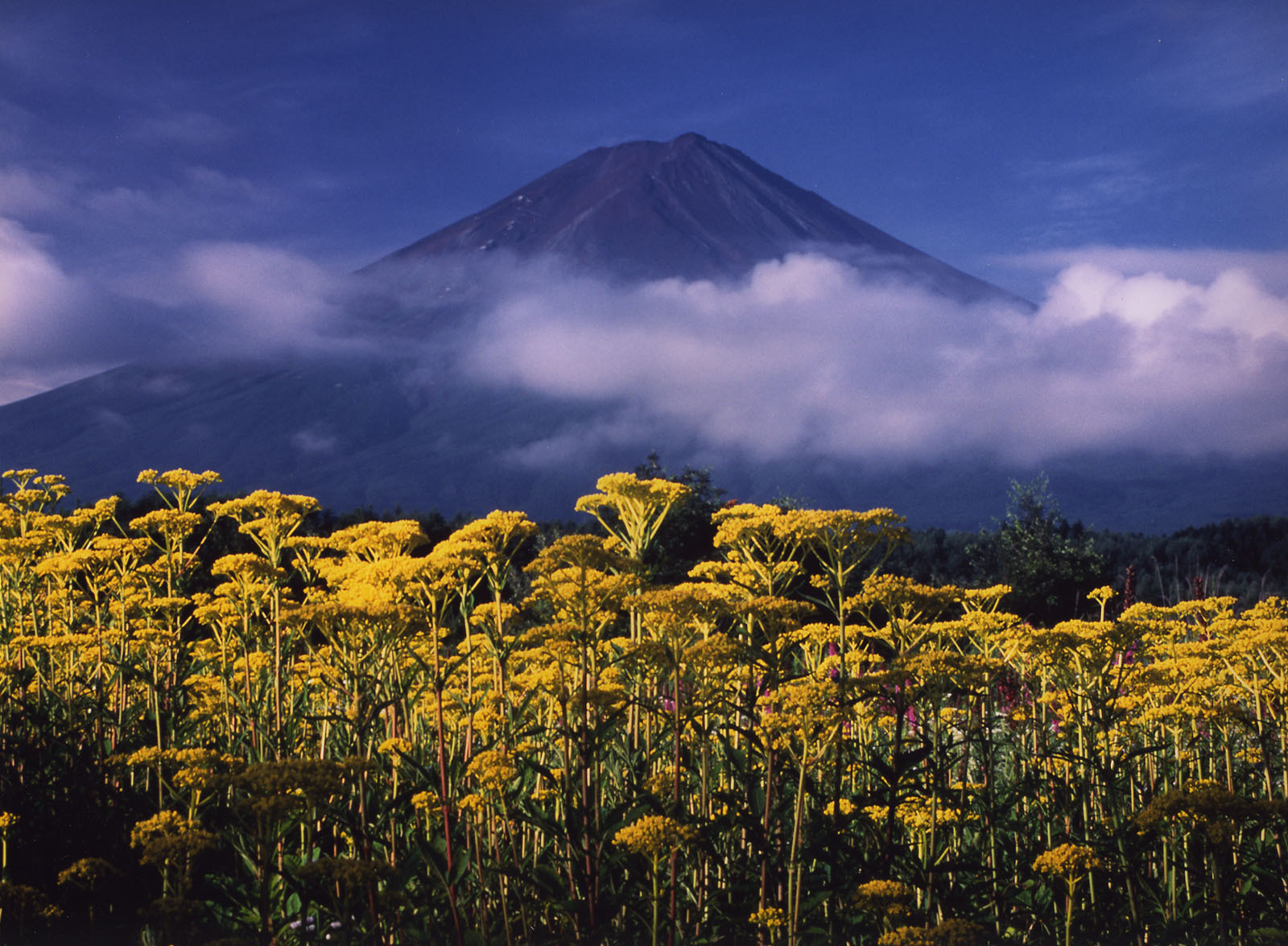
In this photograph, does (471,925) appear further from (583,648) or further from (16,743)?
(16,743)

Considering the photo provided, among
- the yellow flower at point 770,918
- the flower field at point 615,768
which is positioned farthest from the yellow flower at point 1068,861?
the yellow flower at point 770,918

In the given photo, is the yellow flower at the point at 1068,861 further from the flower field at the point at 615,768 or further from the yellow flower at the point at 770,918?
the yellow flower at the point at 770,918

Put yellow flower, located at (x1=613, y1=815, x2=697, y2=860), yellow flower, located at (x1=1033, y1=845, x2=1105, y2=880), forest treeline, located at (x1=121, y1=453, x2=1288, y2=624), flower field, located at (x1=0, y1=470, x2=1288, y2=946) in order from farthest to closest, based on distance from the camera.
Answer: forest treeline, located at (x1=121, y1=453, x2=1288, y2=624), flower field, located at (x1=0, y1=470, x2=1288, y2=946), yellow flower, located at (x1=1033, y1=845, x2=1105, y2=880), yellow flower, located at (x1=613, y1=815, x2=697, y2=860)

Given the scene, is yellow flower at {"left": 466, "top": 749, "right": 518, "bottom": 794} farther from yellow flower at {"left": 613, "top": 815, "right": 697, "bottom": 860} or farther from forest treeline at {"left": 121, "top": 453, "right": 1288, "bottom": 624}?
forest treeline at {"left": 121, "top": 453, "right": 1288, "bottom": 624}

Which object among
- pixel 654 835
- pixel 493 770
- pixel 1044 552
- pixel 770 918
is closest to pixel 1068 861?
pixel 770 918

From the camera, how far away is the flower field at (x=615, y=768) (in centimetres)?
343

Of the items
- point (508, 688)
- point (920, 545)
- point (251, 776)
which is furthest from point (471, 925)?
point (920, 545)

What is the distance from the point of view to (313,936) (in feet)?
10.8

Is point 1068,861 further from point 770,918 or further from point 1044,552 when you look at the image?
point 1044,552

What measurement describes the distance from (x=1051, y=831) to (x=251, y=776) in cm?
412

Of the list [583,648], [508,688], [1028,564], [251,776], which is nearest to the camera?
[251,776]

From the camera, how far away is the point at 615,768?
16.1 ft

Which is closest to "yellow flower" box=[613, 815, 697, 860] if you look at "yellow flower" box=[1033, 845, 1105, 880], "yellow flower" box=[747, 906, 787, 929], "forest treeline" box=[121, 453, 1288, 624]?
"yellow flower" box=[747, 906, 787, 929]

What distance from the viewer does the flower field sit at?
3.43 metres
